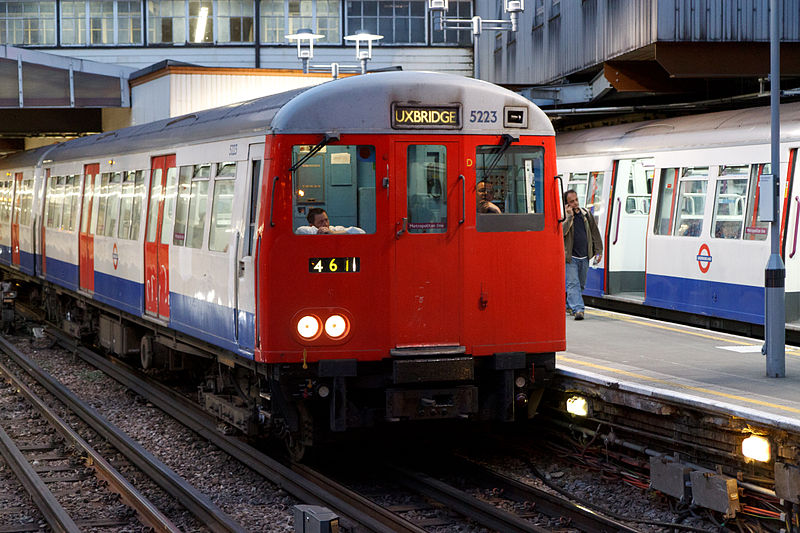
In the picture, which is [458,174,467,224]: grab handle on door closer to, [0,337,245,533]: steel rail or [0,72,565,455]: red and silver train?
[0,72,565,455]: red and silver train

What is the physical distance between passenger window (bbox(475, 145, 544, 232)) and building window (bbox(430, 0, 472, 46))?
28.7 m

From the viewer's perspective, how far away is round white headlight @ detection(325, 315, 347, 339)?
9086mm

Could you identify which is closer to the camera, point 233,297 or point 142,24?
point 233,297

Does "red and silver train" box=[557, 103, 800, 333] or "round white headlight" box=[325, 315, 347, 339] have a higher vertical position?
"red and silver train" box=[557, 103, 800, 333]

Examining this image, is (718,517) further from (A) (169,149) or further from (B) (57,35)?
(B) (57,35)

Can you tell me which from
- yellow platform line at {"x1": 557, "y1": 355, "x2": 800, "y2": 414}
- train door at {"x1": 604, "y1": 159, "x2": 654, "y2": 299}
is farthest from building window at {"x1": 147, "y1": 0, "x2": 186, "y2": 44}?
yellow platform line at {"x1": 557, "y1": 355, "x2": 800, "y2": 414}

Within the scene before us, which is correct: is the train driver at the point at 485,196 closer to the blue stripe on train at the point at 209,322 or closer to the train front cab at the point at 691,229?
the blue stripe on train at the point at 209,322

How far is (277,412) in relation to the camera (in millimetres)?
9344

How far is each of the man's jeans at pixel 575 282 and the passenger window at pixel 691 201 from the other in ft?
4.77

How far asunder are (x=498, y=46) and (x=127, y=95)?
9.33 meters

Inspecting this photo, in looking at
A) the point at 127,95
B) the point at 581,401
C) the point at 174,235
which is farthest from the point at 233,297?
the point at 127,95

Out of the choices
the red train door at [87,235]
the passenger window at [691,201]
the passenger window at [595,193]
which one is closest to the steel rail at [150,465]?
the red train door at [87,235]

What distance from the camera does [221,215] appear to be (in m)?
10.1

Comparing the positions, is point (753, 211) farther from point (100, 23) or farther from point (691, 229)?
point (100, 23)
